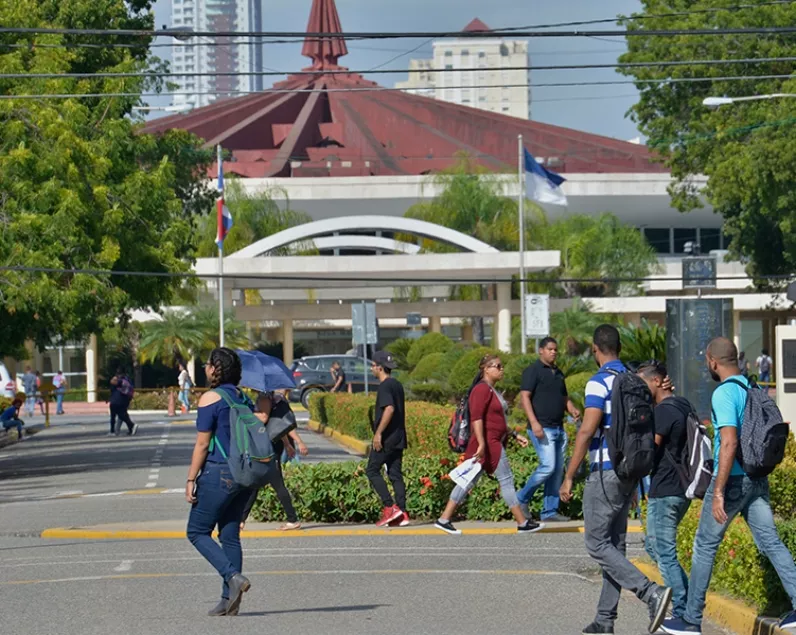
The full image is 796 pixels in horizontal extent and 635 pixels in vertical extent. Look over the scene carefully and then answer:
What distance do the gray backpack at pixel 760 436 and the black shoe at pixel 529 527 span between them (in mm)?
6011

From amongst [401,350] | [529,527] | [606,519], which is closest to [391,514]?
[529,527]

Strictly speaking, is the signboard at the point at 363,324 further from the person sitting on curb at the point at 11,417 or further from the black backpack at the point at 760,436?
the black backpack at the point at 760,436

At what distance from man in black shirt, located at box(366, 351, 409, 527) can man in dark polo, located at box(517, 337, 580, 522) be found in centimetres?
122

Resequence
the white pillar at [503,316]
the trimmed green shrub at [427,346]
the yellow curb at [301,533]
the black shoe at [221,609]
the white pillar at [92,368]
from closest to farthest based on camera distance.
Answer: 1. the black shoe at [221,609]
2. the yellow curb at [301,533]
3. the trimmed green shrub at [427,346]
4. the white pillar at [503,316]
5. the white pillar at [92,368]

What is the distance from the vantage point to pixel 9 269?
23688 millimetres

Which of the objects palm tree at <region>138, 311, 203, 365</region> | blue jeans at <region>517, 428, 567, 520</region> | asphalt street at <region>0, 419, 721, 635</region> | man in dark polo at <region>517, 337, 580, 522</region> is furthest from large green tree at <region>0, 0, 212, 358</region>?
palm tree at <region>138, 311, 203, 365</region>

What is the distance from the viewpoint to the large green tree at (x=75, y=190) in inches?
959

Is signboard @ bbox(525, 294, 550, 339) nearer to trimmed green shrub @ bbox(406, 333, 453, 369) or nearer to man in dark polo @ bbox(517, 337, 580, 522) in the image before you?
trimmed green shrub @ bbox(406, 333, 453, 369)

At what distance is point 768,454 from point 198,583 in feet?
16.2

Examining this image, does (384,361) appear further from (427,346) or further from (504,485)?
(427,346)

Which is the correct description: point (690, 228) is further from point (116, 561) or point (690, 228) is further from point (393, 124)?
point (116, 561)

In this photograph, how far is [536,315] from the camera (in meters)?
36.1

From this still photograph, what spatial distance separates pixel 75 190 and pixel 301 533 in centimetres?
1225

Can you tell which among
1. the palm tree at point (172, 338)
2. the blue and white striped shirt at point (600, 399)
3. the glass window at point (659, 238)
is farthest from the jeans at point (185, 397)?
the glass window at point (659, 238)
